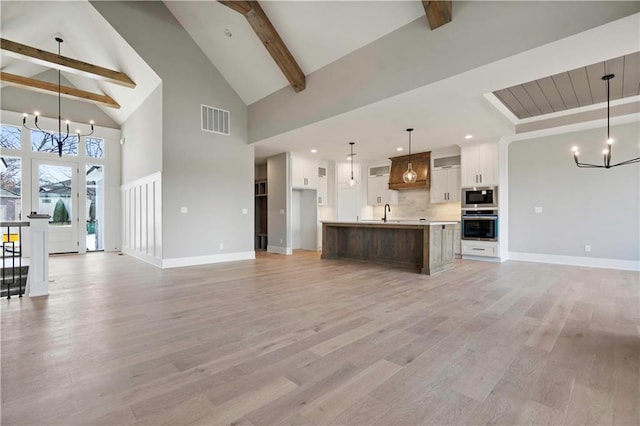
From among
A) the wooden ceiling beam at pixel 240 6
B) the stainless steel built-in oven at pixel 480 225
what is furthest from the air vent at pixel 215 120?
the stainless steel built-in oven at pixel 480 225

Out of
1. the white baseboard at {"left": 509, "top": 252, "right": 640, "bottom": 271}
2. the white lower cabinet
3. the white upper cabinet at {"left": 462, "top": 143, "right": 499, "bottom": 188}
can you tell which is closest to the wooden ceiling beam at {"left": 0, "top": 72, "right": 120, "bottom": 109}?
the white upper cabinet at {"left": 462, "top": 143, "right": 499, "bottom": 188}

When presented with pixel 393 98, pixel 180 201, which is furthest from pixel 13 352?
pixel 393 98

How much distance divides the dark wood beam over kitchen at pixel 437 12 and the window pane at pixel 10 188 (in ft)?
31.7

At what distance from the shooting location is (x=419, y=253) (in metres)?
5.67

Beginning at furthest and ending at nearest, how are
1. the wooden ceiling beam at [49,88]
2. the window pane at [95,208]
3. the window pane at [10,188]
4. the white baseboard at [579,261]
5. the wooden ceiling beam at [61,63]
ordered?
the window pane at [95,208] < the window pane at [10,188] < the wooden ceiling beam at [49,88] < the white baseboard at [579,261] < the wooden ceiling beam at [61,63]

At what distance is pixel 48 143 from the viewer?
7832mm

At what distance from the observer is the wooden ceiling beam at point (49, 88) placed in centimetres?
640

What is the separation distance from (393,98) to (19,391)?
4.71 metres

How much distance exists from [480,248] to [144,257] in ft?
25.2

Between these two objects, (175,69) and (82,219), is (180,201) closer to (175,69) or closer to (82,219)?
(175,69)

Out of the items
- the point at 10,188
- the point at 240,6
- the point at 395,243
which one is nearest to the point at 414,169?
A: the point at 395,243

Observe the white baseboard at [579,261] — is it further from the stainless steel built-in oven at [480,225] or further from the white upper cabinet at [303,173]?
the white upper cabinet at [303,173]

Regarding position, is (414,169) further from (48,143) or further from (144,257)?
(48,143)

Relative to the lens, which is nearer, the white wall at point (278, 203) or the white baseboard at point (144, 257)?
the white baseboard at point (144, 257)
